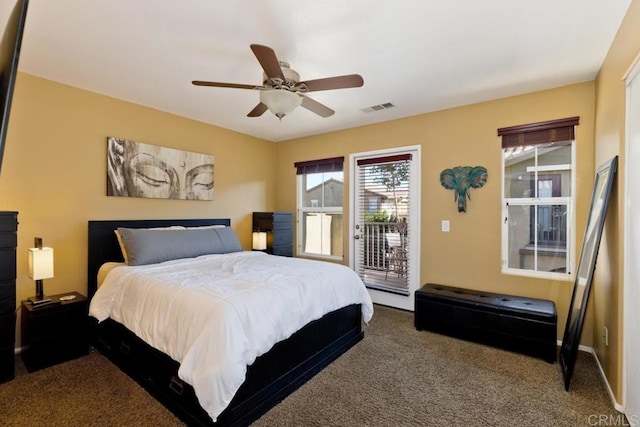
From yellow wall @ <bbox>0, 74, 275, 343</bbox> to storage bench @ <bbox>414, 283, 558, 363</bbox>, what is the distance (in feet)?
10.5

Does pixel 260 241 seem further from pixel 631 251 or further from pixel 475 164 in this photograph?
pixel 631 251

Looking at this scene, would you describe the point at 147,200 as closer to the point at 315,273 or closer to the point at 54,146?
the point at 54,146

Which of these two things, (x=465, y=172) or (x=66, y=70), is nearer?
(x=66, y=70)

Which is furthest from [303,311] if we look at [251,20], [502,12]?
[502,12]

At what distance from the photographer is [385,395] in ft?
7.40

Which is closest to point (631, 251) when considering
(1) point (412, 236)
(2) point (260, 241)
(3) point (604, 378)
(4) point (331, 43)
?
(3) point (604, 378)

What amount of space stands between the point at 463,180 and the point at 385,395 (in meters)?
2.43

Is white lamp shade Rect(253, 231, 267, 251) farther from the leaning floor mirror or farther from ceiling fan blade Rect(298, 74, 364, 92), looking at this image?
the leaning floor mirror

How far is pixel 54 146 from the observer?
3.00 m

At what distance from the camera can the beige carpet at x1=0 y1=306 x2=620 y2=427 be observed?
2.00 m

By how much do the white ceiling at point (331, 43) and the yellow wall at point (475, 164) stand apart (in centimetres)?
19

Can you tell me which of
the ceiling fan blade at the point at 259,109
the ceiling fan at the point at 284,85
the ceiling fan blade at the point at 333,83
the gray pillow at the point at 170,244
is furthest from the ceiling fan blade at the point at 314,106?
the gray pillow at the point at 170,244

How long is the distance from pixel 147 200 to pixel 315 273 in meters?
2.34

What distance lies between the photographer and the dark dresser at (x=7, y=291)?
7.82ft
